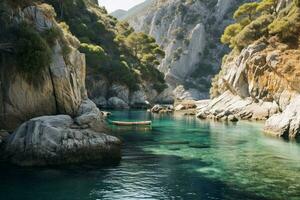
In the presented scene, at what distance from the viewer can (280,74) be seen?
6669 centimetres

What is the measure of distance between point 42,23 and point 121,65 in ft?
247

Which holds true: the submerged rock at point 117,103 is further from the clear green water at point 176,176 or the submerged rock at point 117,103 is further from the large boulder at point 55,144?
the large boulder at point 55,144

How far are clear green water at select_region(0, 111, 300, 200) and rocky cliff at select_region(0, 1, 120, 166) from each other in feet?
6.22

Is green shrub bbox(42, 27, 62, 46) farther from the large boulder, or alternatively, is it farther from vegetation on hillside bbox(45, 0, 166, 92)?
vegetation on hillside bbox(45, 0, 166, 92)

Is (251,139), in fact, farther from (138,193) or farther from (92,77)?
(92,77)

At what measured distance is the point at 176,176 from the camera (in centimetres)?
2767

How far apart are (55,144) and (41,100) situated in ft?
34.7

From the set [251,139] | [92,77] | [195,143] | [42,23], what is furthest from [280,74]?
[92,77]

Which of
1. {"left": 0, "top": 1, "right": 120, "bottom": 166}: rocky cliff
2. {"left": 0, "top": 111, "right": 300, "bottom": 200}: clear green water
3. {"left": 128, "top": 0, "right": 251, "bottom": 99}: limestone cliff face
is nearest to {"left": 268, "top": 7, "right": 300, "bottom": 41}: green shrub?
{"left": 0, "top": 111, "right": 300, "bottom": 200}: clear green water

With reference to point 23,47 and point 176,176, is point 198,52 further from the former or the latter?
point 176,176

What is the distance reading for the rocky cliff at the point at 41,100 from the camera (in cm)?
3020

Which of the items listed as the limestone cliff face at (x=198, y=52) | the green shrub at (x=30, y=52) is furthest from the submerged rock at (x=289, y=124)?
the limestone cliff face at (x=198, y=52)

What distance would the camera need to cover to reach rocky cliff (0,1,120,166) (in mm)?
30203

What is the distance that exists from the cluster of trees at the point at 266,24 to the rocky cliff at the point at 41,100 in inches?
1687
